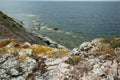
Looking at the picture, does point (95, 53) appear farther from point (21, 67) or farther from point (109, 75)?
point (21, 67)

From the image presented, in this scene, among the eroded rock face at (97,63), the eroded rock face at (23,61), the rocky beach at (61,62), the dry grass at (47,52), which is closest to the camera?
the eroded rock face at (97,63)

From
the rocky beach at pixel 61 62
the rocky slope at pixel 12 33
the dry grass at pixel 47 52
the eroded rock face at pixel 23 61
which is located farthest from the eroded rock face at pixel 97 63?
the rocky slope at pixel 12 33

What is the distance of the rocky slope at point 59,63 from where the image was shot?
10.7 metres

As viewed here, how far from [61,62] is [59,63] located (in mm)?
136

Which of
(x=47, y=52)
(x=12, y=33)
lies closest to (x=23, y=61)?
(x=47, y=52)

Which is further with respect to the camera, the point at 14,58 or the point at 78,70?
the point at 14,58

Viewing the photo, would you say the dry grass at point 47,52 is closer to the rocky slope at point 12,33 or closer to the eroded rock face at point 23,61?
the eroded rock face at point 23,61

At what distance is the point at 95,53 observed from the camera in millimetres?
12047

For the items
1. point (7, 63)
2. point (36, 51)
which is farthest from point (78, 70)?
point (7, 63)

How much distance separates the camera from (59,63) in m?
11.4

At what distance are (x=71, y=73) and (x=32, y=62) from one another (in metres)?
2.19

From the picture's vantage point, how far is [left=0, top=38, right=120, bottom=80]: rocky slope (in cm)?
1067

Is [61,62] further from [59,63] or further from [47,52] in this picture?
[47,52]

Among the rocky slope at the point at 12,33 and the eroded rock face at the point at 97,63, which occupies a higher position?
the eroded rock face at the point at 97,63
